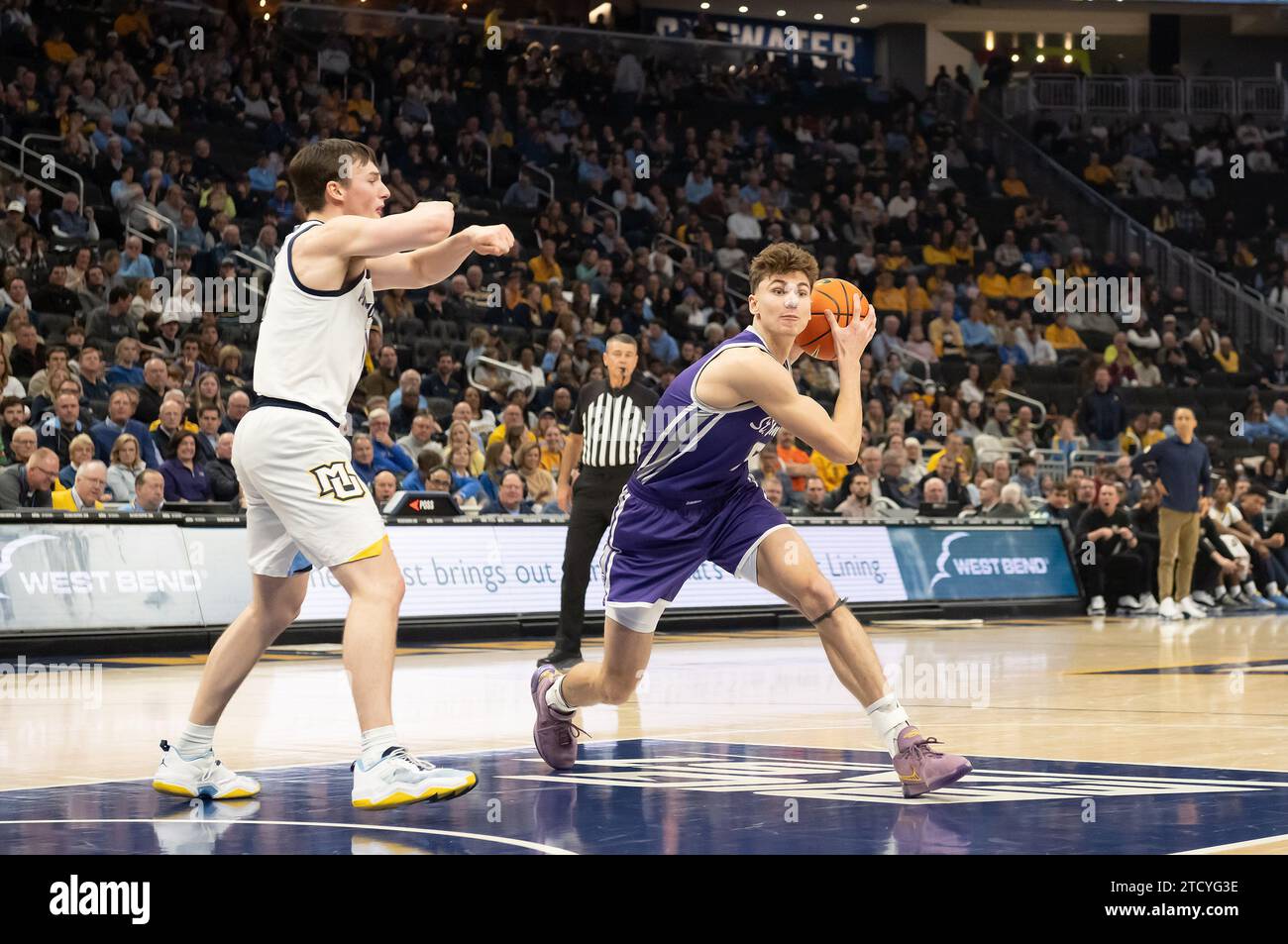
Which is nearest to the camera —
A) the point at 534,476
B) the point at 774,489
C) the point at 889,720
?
the point at 889,720

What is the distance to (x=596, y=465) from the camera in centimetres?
1067

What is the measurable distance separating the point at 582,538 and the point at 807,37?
27.0 metres

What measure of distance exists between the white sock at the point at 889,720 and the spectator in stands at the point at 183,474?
9452 mm

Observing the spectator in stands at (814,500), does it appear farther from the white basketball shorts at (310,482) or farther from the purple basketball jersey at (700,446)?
the white basketball shorts at (310,482)

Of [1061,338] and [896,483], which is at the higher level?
[1061,338]

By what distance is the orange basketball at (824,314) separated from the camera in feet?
20.7

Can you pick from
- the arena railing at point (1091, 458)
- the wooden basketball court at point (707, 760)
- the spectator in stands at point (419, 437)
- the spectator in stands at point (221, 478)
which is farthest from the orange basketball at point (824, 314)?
the arena railing at point (1091, 458)

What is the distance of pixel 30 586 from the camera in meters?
12.3

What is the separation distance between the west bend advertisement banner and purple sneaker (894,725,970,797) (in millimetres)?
7917

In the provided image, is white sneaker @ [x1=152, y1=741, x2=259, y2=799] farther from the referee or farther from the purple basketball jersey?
the referee

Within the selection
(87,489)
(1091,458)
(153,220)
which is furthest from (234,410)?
(1091,458)

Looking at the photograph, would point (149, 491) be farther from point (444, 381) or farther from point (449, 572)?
point (444, 381)

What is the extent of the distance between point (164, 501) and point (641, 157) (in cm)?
1403
